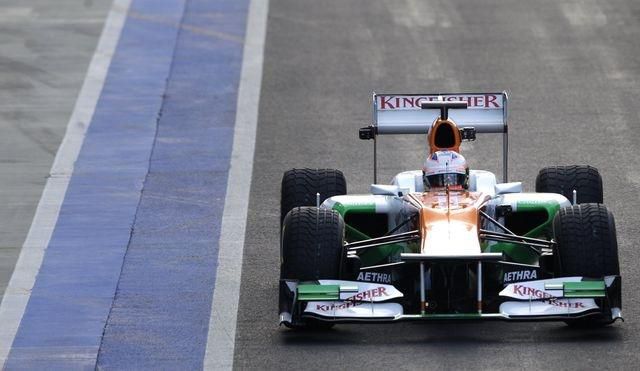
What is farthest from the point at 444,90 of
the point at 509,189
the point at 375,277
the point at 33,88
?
the point at 375,277

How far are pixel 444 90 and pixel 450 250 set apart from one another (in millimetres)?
11446

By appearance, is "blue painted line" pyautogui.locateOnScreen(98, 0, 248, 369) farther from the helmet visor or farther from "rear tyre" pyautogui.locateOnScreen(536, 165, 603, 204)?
"rear tyre" pyautogui.locateOnScreen(536, 165, 603, 204)

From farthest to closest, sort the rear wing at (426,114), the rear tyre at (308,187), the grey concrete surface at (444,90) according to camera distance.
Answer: the rear wing at (426,114), the rear tyre at (308,187), the grey concrete surface at (444,90)

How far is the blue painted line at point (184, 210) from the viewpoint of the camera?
1697 cm

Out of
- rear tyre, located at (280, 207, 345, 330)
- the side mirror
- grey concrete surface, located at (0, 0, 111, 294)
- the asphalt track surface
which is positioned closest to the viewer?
the asphalt track surface

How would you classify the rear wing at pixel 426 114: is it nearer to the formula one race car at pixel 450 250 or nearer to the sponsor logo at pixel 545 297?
the formula one race car at pixel 450 250

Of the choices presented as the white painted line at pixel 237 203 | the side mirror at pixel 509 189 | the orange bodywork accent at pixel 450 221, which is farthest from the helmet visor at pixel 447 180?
the white painted line at pixel 237 203

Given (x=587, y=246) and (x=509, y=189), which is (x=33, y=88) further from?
(x=587, y=246)

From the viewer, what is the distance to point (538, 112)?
26.5m

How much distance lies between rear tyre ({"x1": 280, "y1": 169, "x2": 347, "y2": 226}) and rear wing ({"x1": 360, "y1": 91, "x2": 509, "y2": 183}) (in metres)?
0.55

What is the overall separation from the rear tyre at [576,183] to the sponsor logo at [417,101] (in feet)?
3.28

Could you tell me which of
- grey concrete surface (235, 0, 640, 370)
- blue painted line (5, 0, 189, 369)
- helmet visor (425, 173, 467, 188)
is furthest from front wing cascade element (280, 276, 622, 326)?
blue painted line (5, 0, 189, 369)

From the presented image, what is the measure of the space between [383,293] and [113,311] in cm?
308

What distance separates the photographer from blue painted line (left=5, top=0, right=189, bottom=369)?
1720 cm
